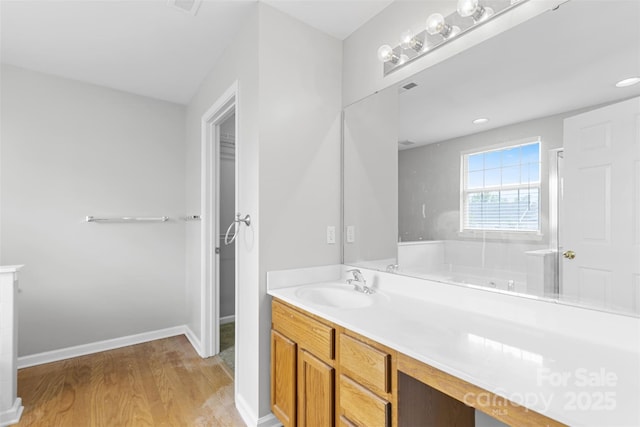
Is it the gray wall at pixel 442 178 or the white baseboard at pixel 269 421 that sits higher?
the gray wall at pixel 442 178

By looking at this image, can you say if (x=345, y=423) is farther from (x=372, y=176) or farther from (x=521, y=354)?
(x=372, y=176)

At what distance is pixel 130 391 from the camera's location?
2.19m

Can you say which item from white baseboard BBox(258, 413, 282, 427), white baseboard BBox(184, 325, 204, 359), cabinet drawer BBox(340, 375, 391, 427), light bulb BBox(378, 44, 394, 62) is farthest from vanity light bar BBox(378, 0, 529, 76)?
white baseboard BBox(184, 325, 204, 359)

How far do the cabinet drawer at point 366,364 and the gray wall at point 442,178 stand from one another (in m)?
0.71

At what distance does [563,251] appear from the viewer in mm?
1132

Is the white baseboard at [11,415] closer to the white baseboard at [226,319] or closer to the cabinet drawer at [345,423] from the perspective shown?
the white baseboard at [226,319]

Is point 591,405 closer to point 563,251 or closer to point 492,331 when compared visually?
point 492,331

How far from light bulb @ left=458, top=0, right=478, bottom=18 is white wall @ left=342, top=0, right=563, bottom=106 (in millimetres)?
83

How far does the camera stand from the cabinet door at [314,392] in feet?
4.33

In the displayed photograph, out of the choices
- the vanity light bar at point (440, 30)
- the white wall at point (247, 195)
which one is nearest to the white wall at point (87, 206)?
the white wall at point (247, 195)

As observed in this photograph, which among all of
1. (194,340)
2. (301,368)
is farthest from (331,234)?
(194,340)

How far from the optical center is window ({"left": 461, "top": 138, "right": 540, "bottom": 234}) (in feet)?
4.00

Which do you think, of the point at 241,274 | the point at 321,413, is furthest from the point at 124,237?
the point at 321,413

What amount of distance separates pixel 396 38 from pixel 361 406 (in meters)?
1.82
